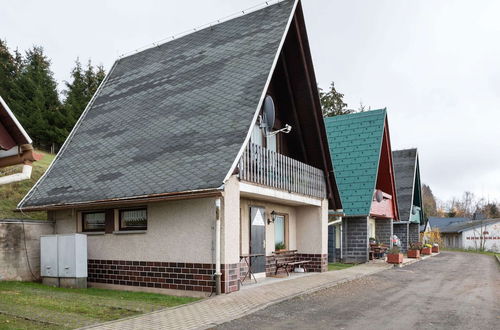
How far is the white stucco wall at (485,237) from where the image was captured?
190 ft

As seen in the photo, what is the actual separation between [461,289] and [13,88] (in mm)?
32709

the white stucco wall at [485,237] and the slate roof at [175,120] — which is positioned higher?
the slate roof at [175,120]

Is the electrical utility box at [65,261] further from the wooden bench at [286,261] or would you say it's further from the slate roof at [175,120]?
the wooden bench at [286,261]

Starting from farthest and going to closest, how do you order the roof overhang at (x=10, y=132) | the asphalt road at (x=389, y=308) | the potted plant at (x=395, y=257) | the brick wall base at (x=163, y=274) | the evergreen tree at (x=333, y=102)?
the evergreen tree at (x=333, y=102)
the potted plant at (x=395, y=257)
the brick wall base at (x=163, y=274)
the asphalt road at (x=389, y=308)
the roof overhang at (x=10, y=132)

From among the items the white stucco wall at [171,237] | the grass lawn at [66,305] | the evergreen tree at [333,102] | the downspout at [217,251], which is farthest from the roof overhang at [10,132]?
the evergreen tree at [333,102]

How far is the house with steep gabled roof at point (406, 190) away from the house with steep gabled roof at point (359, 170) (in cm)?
688

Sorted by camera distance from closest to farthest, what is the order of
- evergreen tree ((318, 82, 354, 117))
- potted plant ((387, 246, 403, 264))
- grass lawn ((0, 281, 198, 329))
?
grass lawn ((0, 281, 198, 329))
potted plant ((387, 246, 403, 264))
evergreen tree ((318, 82, 354, 117))

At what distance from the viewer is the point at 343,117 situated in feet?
82.9

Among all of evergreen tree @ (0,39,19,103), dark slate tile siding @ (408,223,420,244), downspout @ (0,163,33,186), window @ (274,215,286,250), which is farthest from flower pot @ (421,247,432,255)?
evergreen tree @ (0,39,19,103)

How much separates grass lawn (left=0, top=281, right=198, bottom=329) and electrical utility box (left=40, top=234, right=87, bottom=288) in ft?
1.63

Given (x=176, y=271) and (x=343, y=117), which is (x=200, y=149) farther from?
(x=343, y=117)

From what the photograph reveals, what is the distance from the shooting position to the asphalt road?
27.1 ft

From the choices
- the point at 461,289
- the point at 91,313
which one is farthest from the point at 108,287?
the point at 461,289

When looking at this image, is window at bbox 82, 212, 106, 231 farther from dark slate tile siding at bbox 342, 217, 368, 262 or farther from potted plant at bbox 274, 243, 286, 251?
dark slate tile siding at bbox 342, 217, 368, 262
